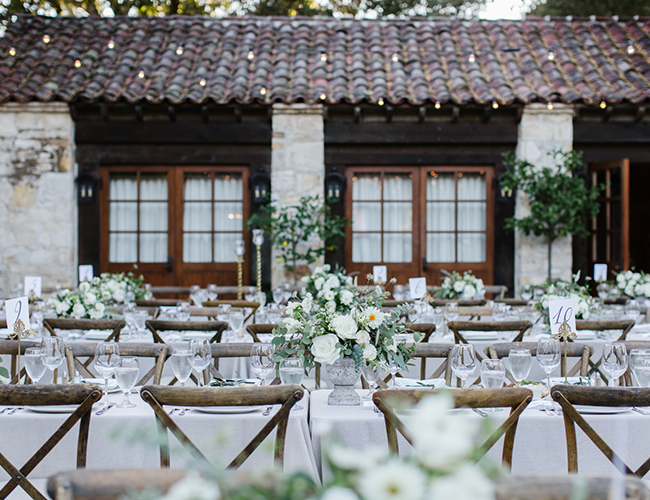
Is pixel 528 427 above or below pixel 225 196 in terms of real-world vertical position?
below

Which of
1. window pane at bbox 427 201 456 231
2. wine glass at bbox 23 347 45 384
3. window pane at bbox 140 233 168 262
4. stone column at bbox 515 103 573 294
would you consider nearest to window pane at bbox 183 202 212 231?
window pane at bbox 140 233 168 262

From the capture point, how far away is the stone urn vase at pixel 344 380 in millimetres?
2797

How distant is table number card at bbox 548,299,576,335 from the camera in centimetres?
332

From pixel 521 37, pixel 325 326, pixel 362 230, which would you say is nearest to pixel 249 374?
pixel 325 326

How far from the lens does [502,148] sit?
8.56m

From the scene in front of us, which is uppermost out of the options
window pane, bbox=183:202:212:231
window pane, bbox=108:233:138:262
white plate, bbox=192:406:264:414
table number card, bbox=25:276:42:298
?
window pane, bbox=183:202:212:231

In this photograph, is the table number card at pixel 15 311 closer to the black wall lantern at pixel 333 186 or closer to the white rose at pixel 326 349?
the white rose at pixel 326 349

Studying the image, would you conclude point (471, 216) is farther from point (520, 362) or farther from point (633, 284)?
point (520, 362)

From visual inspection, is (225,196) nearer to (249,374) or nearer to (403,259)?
(403,259)

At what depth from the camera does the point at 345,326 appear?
2738 mm

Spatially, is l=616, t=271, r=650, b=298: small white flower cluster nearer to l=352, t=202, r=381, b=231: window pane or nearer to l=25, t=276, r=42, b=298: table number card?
l=352, t=202, r=381, b=231: window pane

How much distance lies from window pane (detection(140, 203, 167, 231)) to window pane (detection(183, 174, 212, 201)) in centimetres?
36

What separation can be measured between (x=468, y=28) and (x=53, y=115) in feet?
20.1

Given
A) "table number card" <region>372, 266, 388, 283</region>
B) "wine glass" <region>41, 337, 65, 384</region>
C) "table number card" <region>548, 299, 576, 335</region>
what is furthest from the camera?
"table number card" <region>372, 266, 388, 283</region>
